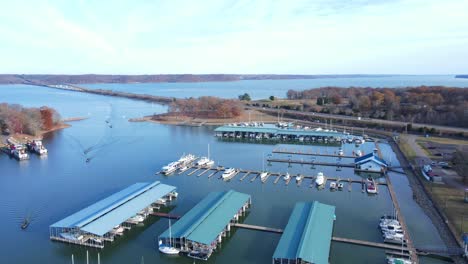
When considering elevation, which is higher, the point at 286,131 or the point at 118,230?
the point at 286,131

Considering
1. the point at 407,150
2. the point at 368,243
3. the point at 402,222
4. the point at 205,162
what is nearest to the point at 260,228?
the point at 368,243

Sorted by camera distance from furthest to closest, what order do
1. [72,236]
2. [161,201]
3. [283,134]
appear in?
[283,134] < [161,201] < [72,236]

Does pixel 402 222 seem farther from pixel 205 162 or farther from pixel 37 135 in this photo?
pixel 37 135

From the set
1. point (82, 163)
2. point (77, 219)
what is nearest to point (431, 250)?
point (77, 219)

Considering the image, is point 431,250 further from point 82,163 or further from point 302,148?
point 82,163

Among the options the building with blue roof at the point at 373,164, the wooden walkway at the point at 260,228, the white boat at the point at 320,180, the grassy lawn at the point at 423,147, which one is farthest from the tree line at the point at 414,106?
the wooden walkway at the point at 260,228

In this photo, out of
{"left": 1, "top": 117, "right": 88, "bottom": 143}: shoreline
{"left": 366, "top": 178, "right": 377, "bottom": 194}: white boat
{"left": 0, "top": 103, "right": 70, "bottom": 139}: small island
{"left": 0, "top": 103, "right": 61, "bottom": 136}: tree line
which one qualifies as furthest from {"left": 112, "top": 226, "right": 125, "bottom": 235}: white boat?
{"left": 0, "top": 103, "right": 61, "bottom": 136}: tree line

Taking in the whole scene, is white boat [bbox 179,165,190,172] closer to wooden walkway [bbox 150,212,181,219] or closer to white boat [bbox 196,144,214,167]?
white boat [bbox 196,144,214,167]

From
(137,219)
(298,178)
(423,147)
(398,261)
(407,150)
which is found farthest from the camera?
(423,147)
